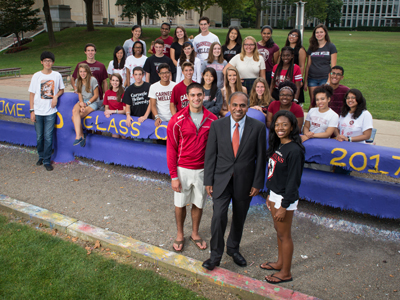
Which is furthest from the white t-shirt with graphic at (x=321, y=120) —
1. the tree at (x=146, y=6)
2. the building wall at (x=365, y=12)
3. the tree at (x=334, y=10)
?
the building wall at (x=365, y=12)

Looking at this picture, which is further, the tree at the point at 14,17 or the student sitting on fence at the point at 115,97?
the tree at the point at 14,17

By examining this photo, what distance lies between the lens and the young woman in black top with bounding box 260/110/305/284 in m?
3.20

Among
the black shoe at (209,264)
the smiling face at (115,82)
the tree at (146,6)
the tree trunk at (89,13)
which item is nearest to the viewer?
the black shoe at (209,264)

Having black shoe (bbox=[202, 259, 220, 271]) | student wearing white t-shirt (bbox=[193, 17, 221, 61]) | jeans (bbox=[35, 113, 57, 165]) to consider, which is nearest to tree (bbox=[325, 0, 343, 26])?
student wearing white t-shirt (bbox=[193, 17, 221, 61])

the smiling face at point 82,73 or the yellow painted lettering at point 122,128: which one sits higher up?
the smiling face at point 82,73

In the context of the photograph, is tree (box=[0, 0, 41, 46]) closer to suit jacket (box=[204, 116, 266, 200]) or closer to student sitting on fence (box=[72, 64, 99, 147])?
student sitting on fence (box=[72, 64, 99, 147])

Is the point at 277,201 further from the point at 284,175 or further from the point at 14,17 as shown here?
the point at 14,17

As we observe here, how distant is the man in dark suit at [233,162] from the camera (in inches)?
137

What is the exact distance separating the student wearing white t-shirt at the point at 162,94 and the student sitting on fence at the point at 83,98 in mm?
1392

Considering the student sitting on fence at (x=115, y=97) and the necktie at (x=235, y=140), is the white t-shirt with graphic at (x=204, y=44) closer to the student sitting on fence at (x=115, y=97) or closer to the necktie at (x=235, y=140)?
the student sitting on fence at (x=115, y=97)

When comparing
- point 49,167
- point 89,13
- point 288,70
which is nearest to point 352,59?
point 288,70

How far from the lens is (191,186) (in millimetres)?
3951

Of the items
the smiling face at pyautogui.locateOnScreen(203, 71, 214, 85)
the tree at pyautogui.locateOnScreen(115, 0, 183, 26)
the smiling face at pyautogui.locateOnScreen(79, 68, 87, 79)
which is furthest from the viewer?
the tree at pyautogui.locateOnScreen(115, 0, 183, 26)

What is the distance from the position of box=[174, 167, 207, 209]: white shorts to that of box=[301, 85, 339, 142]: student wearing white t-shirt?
1744 millimetres
